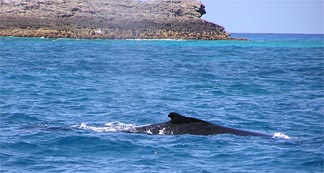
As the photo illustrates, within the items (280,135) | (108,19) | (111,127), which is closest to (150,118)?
(111,127)

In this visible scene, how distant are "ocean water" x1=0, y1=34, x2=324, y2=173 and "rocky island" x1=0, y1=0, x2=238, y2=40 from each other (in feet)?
257

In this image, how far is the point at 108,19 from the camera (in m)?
143

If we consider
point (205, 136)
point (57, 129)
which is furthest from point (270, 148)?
point (57, 129)

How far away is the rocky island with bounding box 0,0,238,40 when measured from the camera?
120562mm

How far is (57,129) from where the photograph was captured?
678 inches

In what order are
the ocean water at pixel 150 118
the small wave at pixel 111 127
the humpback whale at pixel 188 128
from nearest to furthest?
1. the ocean water at pixel 150 118
2. the humpback whale at pixel 188 128
3. the small wave at pixel 111 127

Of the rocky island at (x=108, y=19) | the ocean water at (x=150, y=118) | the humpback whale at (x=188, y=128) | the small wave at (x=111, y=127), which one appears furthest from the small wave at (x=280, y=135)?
the rocky island at (x=108, y=19)

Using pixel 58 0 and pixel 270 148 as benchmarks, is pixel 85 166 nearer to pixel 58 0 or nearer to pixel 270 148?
pixel 270 148

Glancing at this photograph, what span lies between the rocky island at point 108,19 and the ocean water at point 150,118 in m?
78.2

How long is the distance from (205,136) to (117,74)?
2227 cm

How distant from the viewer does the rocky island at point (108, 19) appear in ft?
396

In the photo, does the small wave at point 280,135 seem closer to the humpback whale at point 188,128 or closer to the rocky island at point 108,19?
the humpback whale at point 188,128

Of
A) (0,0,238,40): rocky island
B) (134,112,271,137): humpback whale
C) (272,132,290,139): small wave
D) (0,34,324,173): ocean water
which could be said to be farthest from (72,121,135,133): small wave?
(0,0,238,40): rocky island

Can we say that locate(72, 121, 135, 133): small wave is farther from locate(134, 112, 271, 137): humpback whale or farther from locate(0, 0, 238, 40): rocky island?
locate(0, 0, 238, 40): rocky island
